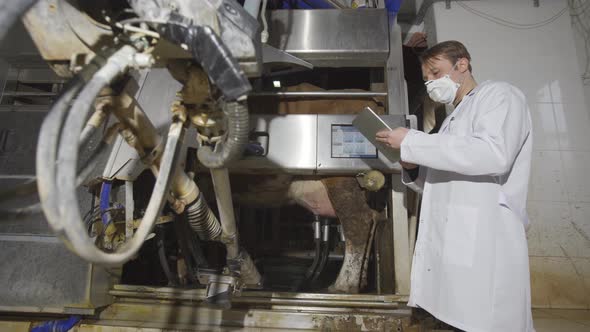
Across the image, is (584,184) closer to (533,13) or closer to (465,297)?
(533,13)

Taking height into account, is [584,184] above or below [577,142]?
below

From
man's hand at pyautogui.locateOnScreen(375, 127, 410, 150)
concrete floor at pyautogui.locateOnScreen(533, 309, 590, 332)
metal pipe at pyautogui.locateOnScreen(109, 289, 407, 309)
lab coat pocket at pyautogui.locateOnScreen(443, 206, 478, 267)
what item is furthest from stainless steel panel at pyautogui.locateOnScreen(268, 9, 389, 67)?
concrete floor at pyautogui.locateOnScreen(533, 309, 590, 332)

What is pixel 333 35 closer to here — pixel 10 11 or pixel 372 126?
pixel 372 126

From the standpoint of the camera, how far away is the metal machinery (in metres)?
0.47

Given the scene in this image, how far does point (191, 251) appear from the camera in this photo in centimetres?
128

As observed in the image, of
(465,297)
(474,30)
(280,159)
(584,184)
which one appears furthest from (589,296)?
(280,159)

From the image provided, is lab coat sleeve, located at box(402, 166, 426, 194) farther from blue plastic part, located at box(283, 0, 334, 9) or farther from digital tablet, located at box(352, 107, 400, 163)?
blue plastic part, located at box(283, 0, 334, 9)

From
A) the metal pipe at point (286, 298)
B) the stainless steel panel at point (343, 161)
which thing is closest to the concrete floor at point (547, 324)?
the metal pipe at point (286, 298)

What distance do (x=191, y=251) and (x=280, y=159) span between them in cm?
56

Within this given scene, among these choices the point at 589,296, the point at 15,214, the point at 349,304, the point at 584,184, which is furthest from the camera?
the point at 584,184

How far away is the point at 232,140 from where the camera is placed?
1.85 ft

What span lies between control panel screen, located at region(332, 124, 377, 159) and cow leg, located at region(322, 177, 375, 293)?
143 mm

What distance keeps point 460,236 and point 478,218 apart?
0.07 meters

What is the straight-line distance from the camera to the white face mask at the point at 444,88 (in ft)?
3.37
